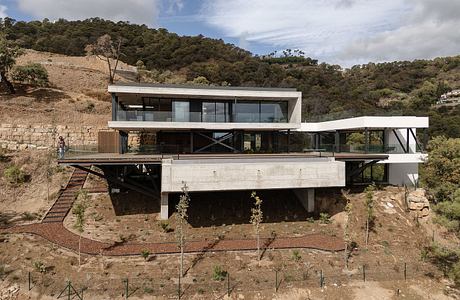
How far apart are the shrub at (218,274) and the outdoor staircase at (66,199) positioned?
12.4m

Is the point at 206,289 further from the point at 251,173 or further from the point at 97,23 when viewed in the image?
the point at 97,23

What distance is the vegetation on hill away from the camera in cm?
7519

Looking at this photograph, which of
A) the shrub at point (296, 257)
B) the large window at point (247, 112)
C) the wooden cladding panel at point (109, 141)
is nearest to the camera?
the shrub at point (296, 257)

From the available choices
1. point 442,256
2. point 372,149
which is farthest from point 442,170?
point 442,256

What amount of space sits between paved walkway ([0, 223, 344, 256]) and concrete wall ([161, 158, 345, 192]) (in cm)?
335

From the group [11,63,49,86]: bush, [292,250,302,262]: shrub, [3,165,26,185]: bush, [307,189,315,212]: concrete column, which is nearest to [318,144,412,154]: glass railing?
[307,189,315,212]: concrete column

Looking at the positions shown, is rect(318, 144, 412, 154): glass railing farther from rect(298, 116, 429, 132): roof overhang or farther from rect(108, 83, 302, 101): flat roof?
rect(108, 83, 302, 101): flat roof

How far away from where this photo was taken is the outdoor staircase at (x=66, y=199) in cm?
2195

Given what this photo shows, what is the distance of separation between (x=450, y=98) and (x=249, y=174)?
293 feet

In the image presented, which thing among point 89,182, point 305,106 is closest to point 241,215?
point 89,182

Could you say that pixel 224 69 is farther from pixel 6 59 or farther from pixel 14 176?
pixel 14 176

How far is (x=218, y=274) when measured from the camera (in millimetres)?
15633

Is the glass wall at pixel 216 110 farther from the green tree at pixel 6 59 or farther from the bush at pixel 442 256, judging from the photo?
the green tree at pixel 6 59

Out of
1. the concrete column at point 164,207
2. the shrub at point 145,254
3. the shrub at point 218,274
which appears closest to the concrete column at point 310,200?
the shrub at point 218,274
